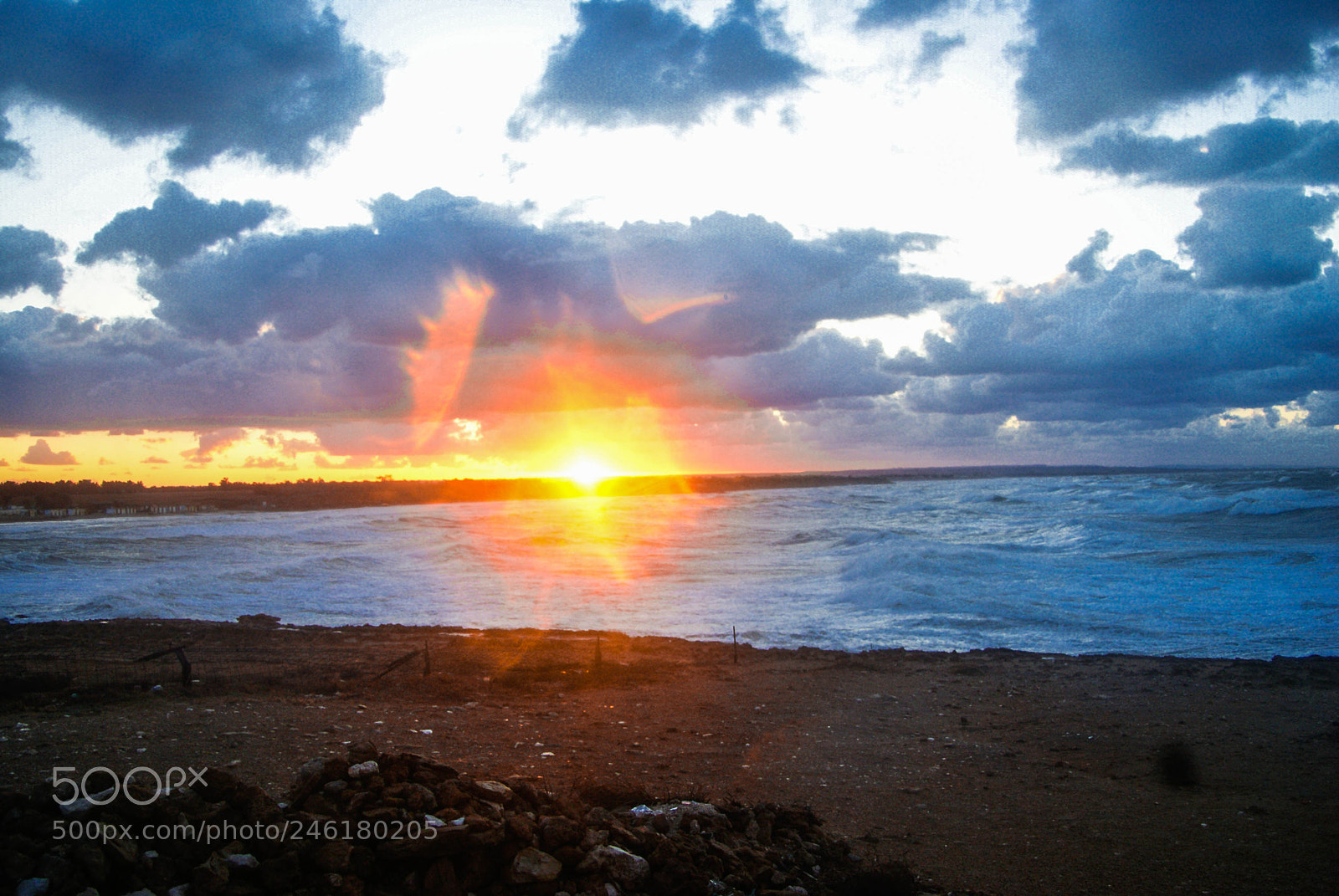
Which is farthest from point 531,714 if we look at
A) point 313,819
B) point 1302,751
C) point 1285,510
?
point 1285,510

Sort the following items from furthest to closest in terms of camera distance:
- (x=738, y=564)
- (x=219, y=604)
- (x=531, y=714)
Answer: (x=738, y=564) → (x=219, y=604) → (x=531, y=714)

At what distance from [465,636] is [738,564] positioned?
18.3 meters

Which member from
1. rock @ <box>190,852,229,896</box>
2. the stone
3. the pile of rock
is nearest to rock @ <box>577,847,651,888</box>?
the pile of rock

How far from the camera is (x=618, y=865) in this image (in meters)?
4.82

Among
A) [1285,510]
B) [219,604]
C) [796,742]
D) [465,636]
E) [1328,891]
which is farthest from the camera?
[1285,510]

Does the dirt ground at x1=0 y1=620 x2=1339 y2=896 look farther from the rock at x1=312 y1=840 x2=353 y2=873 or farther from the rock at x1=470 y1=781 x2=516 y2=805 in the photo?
the rock at x1=312 y1=840 x2=353 y2=873

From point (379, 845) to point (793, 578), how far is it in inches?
990

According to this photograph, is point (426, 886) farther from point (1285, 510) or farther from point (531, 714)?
point (1285, 510)

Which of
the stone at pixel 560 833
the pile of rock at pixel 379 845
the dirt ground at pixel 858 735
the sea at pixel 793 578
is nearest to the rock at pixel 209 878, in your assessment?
the pile of rock at pixel 379 845

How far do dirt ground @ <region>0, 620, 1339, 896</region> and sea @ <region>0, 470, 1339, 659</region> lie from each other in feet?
13.2

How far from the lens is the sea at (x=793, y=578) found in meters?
18.5

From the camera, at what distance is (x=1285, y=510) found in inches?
1768

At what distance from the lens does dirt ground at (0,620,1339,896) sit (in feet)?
21.4

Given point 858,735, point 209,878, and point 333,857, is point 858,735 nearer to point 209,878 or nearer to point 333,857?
point 333,857
